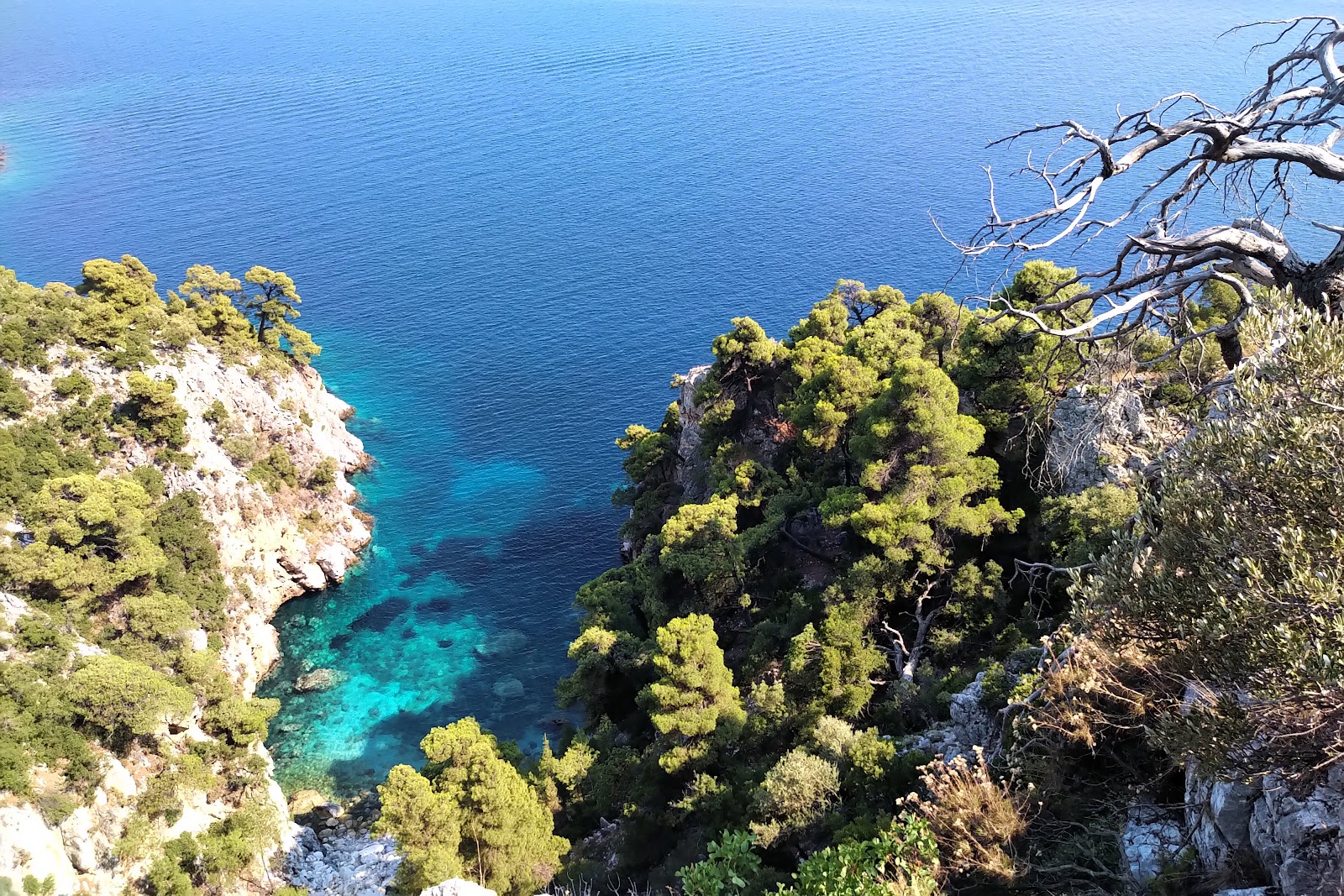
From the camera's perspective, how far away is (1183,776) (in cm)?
1293

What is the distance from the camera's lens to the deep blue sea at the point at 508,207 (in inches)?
2061

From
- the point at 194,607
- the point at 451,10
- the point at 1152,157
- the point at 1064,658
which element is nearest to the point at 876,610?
the point at 1064,658

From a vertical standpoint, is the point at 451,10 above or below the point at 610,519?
above

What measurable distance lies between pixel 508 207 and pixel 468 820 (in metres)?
84.8

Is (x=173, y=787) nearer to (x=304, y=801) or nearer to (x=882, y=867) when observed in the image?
(x=304, y=801)

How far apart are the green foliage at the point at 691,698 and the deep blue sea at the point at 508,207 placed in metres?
15.8

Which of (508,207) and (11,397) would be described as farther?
(508,207)

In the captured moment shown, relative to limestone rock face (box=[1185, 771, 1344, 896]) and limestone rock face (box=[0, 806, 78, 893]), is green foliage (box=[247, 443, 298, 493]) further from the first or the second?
limestone rock face (box=[1185, 771, 1344, 896])

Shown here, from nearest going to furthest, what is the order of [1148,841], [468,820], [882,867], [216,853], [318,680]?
[1148,841]
[882,867]
[468,820]
[216,853]
[318,680]

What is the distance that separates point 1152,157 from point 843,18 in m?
94.7

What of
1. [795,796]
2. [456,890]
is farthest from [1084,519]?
[456,890]

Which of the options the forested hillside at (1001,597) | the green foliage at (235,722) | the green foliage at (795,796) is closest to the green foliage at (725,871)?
the forested hillside at (1001,597)

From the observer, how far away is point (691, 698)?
29000mm

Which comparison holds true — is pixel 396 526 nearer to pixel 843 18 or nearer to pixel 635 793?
pixel 635 793
